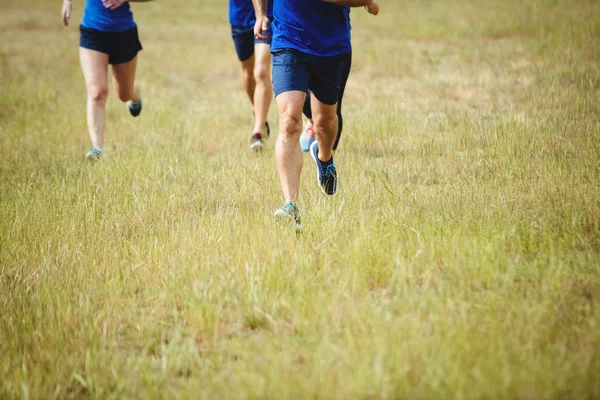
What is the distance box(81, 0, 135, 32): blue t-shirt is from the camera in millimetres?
6371

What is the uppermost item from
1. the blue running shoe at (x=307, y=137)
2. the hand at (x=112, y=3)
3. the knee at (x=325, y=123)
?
the hand at (x=112, y=3)

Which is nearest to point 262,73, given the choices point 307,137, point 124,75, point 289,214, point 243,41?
point 243,41

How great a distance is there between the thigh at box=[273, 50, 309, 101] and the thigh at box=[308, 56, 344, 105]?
138 millimetres

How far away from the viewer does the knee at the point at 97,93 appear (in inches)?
257

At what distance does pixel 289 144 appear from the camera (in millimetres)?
4312

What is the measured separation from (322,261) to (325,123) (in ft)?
5.03

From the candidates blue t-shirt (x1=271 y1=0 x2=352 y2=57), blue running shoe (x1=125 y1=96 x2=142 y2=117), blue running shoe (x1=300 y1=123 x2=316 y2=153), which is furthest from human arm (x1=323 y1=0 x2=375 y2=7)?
blue running shoe (x1=125 y1=96 x2=142 y2=117)

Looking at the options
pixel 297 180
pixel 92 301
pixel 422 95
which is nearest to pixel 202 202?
pixel 297 180

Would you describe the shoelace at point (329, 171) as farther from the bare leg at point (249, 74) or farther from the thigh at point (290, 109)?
the bare leg at point (249, 74)

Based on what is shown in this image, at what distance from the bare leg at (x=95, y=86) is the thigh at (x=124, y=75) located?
0.64ft

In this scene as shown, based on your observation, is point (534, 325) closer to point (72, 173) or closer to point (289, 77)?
point (289, 77)

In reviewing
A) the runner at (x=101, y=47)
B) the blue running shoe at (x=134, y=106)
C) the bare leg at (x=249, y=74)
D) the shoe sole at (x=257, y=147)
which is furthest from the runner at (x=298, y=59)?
the blue running shoe at (x=134, y=106)

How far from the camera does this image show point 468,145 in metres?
5.94

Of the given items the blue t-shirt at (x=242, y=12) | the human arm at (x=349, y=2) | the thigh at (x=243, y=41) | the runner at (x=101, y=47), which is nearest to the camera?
the human arm at (x=349, y=2)
